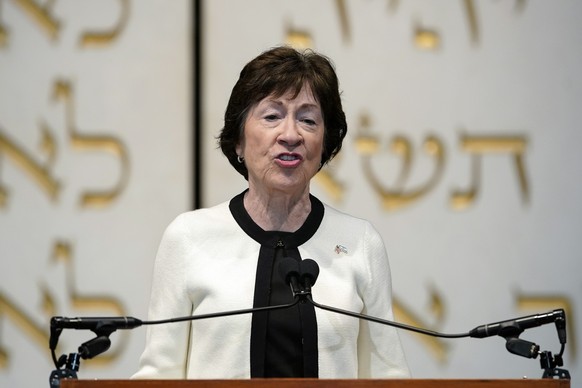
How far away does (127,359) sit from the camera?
12.8 ft

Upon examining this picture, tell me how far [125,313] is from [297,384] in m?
2.07

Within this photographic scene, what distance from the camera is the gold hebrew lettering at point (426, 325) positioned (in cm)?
393

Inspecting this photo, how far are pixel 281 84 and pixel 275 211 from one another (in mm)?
320

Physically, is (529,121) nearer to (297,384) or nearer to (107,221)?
(107,221)

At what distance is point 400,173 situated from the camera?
3.99 m

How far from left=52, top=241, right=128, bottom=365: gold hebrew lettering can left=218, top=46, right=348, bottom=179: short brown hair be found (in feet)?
4.36

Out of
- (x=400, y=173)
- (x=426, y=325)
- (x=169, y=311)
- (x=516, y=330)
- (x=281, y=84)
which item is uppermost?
(x=400, y=173)

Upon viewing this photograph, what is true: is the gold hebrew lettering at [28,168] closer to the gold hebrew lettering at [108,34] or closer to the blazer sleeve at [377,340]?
the gold hebrew lettering at [108,34]

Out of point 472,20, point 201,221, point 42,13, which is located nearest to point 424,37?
point 472,20

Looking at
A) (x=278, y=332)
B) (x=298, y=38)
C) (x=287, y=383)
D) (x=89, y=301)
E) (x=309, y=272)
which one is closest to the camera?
(x=287, y=383)

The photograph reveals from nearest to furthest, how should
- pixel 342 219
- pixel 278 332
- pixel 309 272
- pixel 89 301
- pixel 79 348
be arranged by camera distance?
pixel 79 348, pixel 309 272, pixel 278 332, pixel 342 219, pixel 89 301

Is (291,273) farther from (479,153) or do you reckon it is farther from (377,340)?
(479,153)

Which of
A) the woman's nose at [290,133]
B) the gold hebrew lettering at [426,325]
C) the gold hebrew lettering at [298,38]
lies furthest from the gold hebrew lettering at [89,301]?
the woman's nose at [290,133]

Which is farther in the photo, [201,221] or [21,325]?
[21,325]
